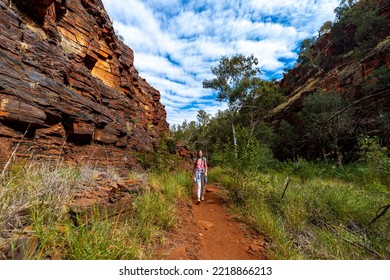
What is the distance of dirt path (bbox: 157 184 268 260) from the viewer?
3.20 metres

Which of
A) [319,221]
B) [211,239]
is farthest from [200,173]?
[319,221]

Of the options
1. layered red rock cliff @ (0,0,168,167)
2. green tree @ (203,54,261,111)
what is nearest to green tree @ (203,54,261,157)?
green tree @ (203,54,261,111)

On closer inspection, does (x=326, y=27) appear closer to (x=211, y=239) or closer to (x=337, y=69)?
(x=337, y=69)

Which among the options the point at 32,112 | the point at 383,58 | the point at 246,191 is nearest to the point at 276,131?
the point at 383,58

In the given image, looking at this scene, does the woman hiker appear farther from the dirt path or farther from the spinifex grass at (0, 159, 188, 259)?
the spinifex grass at (0, 159, 188, 259)

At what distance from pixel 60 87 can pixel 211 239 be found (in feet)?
19.4

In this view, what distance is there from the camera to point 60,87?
527cm

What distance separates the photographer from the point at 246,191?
6621mm

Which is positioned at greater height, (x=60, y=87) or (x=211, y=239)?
(x=60, y=87)

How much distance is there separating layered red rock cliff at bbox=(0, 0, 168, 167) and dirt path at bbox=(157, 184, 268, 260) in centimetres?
347

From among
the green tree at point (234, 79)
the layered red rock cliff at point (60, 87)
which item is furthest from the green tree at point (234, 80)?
the layered red rock cliff at point (60, 87)

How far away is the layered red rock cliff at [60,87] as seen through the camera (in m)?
3.96

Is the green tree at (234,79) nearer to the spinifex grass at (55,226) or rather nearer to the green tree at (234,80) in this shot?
the green tree at (234,80)

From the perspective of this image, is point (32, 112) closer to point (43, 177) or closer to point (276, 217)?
Result: point (43, 177)
